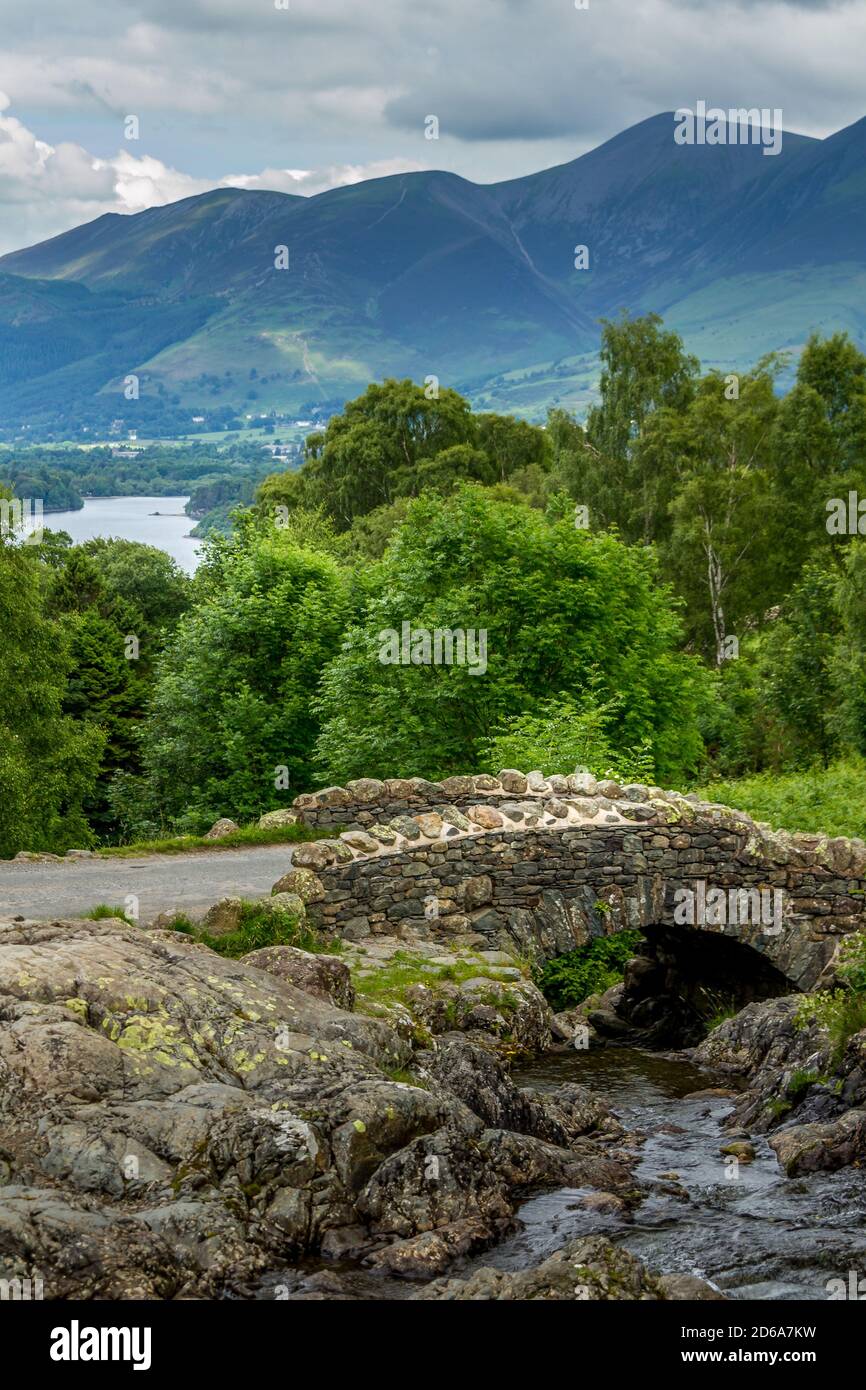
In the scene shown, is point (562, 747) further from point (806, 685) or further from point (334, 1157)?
point (806, 685)

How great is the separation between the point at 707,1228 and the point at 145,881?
10428 millimetres

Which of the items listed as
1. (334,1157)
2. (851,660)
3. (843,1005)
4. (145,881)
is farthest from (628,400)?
(334,1157)

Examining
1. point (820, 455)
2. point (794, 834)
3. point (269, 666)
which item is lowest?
point (794, 834)

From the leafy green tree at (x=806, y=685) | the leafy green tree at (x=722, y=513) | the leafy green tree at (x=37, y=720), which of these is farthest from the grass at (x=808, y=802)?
the leafy green tree at (x=722, y=513)

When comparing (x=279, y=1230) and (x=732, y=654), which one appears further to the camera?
(x=732, y=654)

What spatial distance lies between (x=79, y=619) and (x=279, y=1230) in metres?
44.3

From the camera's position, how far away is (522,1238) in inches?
475

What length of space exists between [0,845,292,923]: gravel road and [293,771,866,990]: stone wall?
1970 mm

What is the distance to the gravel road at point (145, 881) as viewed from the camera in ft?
61.3

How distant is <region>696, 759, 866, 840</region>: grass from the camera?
24.1 meters

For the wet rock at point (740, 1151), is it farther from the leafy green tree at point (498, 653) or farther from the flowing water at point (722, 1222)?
the leafy green tree at point (498, 653)

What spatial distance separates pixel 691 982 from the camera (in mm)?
22938
